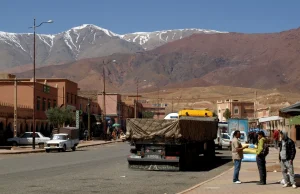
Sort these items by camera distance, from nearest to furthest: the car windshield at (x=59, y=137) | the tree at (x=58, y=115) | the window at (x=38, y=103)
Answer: the car windshield at (x=59, y=137) < the tree at (x=58, y=115) < the window at (x=38, y=103)

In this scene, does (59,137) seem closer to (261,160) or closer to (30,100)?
(30,100)

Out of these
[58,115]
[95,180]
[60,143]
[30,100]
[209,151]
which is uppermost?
[30,100]

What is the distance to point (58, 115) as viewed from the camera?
6744cm

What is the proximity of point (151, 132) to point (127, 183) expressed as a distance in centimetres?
532

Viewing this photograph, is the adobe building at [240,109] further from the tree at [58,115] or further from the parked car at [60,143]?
the parked car at [60,143]

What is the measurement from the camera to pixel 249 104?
142375 mm

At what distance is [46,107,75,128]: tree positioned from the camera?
67312mm

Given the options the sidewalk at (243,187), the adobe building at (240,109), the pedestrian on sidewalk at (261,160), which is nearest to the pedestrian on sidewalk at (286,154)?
the sidewalk at (243,187)

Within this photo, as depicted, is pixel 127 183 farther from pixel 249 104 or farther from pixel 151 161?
pixel 249 104

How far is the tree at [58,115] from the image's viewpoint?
67.3 meters

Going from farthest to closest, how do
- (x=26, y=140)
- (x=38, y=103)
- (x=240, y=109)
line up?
(x=240, y=109), (x=38, y=103), (x=26, y=140)

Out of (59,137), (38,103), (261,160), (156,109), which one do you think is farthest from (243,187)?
(156,109)

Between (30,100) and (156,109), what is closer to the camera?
(30,100)

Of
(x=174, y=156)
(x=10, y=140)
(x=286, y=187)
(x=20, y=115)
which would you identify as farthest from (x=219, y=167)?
(x=20, y=115)
